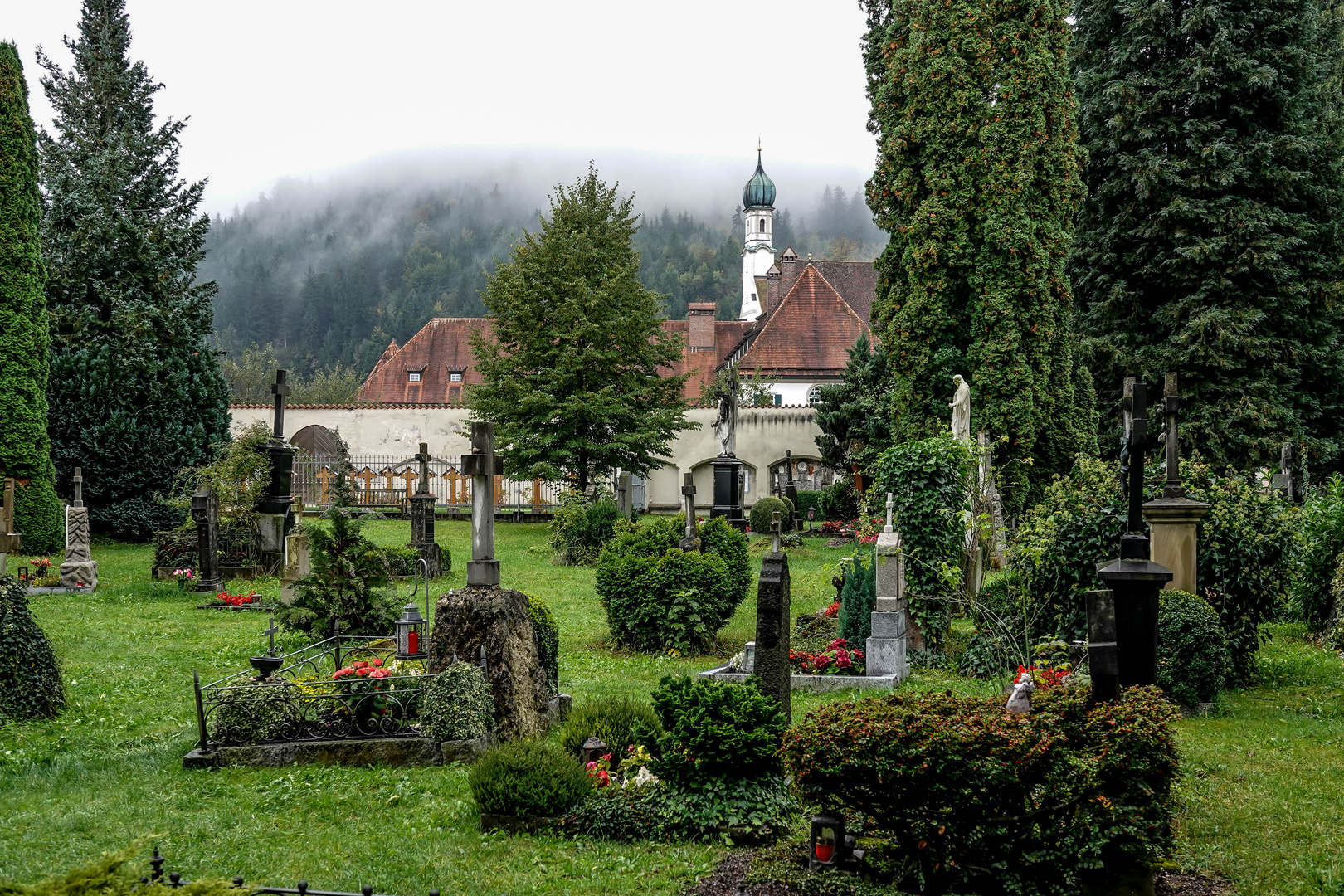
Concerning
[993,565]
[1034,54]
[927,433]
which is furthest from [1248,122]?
[993,565]

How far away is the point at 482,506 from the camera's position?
849 centimetres

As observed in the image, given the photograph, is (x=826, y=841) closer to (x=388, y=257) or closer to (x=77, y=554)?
(x=77, y=554)

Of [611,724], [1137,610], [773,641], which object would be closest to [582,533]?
[611,724]

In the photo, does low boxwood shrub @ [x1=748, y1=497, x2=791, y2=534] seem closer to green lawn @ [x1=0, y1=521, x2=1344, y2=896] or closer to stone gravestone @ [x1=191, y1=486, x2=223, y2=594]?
stone gravestone @ [x1=191, y1=486, x2=223, y2=594]

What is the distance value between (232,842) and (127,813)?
97cm

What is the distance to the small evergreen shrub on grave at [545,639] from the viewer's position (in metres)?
8.52

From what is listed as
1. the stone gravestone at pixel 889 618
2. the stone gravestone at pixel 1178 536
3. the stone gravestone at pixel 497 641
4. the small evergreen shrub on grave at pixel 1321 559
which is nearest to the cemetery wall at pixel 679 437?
the small evergreen shrub on grave at pixel 1321 559

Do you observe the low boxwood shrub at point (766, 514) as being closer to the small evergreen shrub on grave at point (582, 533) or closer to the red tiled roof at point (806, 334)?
the small evergreen shrub on grave at point (582, 533)

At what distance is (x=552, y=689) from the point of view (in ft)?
28.9

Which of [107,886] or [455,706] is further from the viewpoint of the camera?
[455,706]

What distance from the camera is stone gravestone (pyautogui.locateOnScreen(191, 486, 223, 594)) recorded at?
626 inches

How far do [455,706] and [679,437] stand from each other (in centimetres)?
2654

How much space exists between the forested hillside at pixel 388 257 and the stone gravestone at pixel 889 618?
45.9 meters

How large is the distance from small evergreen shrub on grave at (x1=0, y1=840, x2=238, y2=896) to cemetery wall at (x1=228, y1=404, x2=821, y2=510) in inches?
1219
